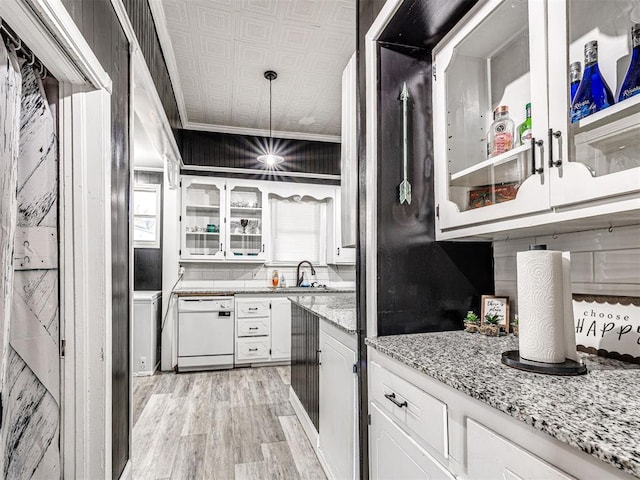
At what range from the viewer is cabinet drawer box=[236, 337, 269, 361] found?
4137 mm

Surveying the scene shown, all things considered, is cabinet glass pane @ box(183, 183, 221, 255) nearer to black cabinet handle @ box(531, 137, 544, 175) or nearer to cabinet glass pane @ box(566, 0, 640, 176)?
black cabinet handle @ box(531, 137, 544, 175)

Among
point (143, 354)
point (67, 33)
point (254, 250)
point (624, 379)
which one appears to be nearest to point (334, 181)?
point (254, 250)

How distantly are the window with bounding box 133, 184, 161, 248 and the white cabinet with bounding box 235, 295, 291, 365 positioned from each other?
1.32 meters

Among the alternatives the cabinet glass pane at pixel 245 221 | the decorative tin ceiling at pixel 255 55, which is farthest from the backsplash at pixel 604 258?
the cabinet glass pane at pixel 245 221

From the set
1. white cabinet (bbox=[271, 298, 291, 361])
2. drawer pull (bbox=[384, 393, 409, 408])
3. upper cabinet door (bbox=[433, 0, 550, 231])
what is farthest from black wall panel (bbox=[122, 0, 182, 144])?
white cabinet (bbox=[271, 298, 291, 361])

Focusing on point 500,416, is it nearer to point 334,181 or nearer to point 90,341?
point 90,341

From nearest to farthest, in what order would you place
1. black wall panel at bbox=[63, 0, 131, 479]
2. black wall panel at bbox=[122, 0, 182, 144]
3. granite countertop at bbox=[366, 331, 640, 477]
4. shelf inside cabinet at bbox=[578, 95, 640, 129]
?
granite countertop at bbox=[366, 331, 640, 477] → shelf inside cabinet at bbox=[578, 95, 640, 129] → black wall panel at bbox=[63, 0, 131, 479] → black wall panel at bbox=[122, 0, 182, 144]

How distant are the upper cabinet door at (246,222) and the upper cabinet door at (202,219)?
0.40 feet

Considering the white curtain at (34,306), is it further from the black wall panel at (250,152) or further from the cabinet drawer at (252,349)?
the black wall panel at (250,152)

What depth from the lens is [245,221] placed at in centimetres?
464

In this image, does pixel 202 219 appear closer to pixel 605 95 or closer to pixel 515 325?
pixel 515 325

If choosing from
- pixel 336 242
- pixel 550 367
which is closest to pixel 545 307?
pixel 550 367

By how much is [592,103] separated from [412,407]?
930 millimetres

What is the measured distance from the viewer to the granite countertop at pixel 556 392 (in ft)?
1.94
